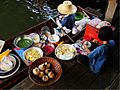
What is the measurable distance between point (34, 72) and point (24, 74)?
1.31ft

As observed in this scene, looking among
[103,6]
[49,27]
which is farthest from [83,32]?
[103,6]

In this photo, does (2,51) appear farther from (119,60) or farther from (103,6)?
(103,6)

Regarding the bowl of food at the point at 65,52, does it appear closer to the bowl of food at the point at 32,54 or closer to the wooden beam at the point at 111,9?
the bowl of food at the point at 32,54

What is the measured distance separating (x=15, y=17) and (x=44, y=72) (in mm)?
4200

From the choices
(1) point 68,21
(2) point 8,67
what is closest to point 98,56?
(1) point 68,21

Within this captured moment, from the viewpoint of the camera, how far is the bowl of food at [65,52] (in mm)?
4918

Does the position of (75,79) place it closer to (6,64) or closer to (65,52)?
(65,52)

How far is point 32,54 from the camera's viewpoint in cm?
501

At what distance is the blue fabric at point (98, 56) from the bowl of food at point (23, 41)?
1.87 m

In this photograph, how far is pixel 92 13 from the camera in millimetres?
6879

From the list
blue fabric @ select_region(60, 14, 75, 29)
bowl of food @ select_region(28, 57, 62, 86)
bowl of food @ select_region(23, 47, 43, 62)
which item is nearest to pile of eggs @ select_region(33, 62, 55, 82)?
bowl of food @ select_region(28, 57, 62, 86)

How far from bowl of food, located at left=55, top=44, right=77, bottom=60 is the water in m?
2.69

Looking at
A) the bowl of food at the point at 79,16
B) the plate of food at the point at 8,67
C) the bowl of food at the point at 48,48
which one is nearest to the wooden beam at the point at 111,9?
the bowl of food at the point at 79,16

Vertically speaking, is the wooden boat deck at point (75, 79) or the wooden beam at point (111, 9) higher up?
the wooden beam at point (111, 9)
